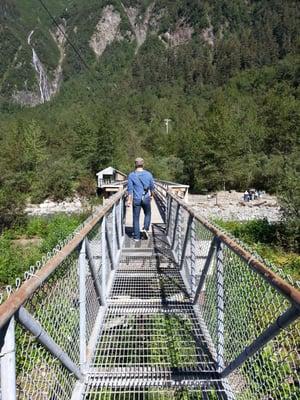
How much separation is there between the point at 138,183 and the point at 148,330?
145 inches

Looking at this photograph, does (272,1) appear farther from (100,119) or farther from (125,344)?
(125,344)

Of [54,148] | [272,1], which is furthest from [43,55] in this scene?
[54,148]

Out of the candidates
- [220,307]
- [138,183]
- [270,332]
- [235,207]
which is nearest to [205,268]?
[220,307]

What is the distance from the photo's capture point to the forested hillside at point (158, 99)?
42094 mm

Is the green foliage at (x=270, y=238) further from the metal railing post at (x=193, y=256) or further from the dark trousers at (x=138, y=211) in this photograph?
the metal railing post at (x=193, y=256)

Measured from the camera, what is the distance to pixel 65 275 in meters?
2.94

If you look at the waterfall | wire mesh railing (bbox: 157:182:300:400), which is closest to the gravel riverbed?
wire mesh railing (bbox: 157:182:300:400)

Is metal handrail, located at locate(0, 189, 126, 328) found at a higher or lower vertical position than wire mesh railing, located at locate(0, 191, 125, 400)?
higher

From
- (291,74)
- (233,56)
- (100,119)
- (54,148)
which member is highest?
(233,56)

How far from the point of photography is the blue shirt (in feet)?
25.1

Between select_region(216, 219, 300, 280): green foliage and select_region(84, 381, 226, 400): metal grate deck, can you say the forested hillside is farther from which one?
select_region(84, 381, 226, 400): metal grate deck

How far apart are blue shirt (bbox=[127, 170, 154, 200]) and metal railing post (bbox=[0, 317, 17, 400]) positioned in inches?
237

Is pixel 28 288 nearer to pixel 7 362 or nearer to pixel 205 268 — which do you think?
pixel 7 362

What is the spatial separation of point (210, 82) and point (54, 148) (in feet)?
226
